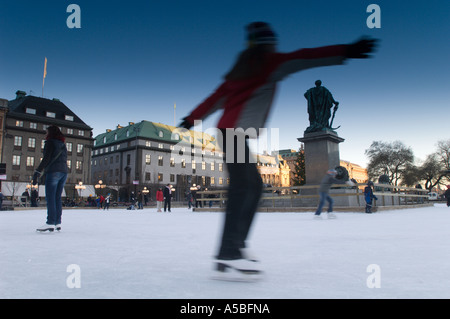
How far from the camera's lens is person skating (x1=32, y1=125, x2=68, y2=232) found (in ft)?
16.4

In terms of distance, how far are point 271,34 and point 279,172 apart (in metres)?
103

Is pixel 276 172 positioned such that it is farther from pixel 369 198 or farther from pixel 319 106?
pixel 369 198

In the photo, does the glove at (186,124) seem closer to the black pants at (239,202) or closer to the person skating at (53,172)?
the black pants at (239,202)

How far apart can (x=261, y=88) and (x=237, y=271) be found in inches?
49.7

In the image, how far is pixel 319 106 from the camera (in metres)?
14.8

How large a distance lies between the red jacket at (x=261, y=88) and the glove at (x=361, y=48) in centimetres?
5

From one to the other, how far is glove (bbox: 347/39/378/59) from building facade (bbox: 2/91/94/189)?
5153 cm

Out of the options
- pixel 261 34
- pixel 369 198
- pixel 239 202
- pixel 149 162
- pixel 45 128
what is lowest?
pixel 369 198

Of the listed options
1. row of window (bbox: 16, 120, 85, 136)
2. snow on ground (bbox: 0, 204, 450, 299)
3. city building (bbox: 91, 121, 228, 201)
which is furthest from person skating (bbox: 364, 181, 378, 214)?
row of window (bbox: 16, 120, 85, 136)

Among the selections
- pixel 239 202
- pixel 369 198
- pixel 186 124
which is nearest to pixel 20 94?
pixel 369 198

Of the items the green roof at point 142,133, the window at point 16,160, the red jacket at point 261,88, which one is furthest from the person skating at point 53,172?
the green roof at point 142,133

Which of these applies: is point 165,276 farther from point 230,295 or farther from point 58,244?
point 58,244
